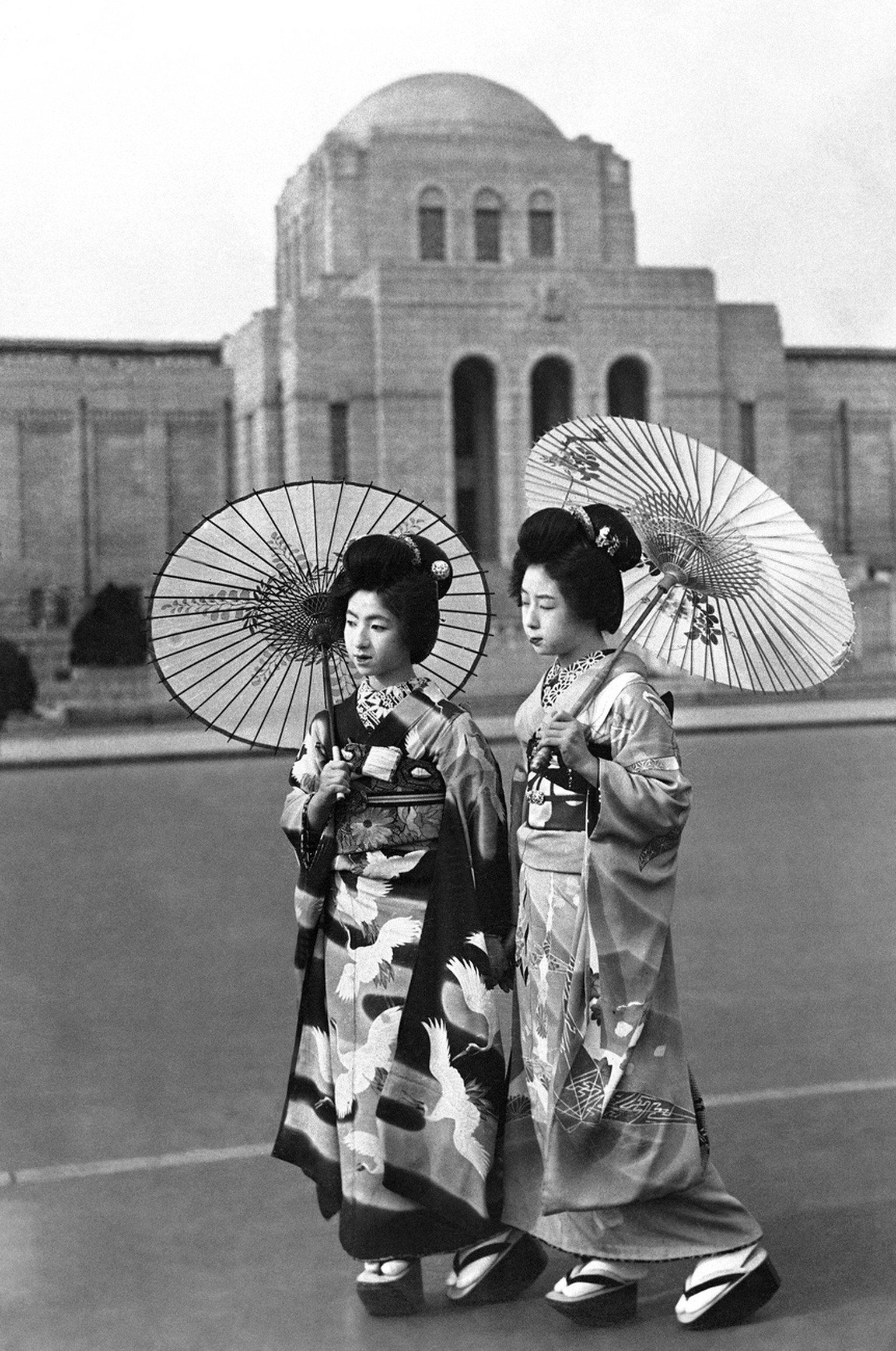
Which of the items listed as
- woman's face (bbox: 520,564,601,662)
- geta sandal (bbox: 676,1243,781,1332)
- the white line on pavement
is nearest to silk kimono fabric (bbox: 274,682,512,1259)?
woman's face (bbox: 520,564,601,662)

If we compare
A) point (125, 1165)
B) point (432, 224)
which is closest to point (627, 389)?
point (432, 224)

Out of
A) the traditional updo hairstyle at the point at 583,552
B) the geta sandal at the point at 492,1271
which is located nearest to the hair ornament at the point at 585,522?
the traditional updo hairstyle at the point at 583,552

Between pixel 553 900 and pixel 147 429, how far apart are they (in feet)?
107

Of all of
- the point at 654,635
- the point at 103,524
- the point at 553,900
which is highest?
the point at 103,524

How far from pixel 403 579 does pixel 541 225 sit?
34.1m

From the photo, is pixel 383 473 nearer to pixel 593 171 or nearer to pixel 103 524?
pixel 103 524

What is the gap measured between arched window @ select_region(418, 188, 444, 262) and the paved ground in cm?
2781

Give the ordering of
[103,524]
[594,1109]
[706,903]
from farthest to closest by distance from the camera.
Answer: [103,524], [706,903], [594,1109]

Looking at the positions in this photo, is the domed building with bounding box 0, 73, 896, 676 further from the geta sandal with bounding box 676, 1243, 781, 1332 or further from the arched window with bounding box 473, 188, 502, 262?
the geta sandal with bounding box 676, 1243, 781, 1332

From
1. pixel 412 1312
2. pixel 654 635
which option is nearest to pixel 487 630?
pixel 654 635

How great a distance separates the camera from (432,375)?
1256 inches

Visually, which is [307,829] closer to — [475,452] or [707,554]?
[707,554]

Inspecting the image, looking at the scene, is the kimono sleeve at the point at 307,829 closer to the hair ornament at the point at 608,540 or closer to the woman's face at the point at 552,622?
the woman's face at the point at 552,622

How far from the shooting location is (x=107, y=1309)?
3.18m
